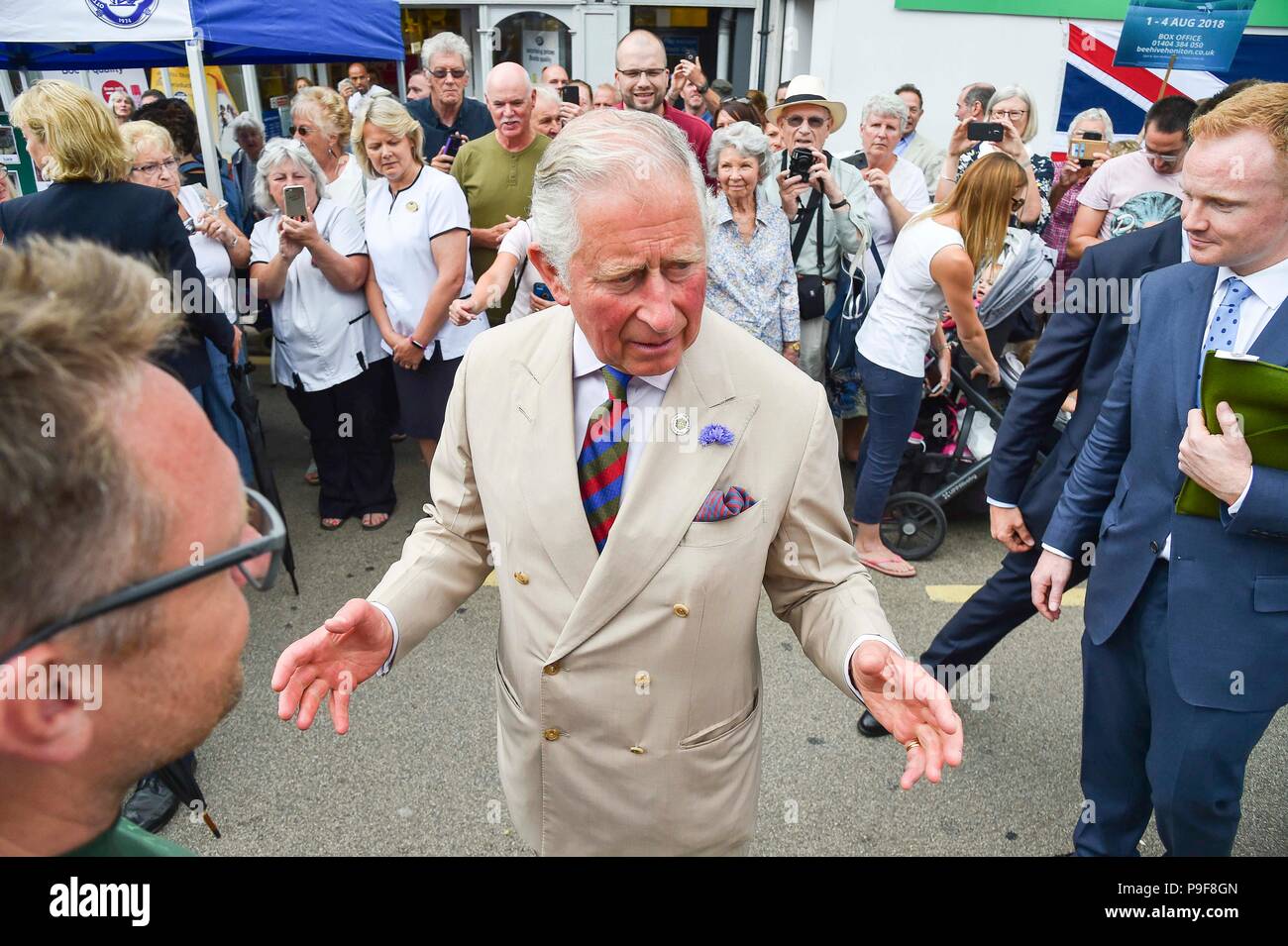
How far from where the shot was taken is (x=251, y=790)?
10.5ft

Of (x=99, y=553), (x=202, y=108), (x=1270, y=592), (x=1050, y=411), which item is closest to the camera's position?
(x=99, y=553)

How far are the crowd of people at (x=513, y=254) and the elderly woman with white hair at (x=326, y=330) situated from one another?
0.04ft

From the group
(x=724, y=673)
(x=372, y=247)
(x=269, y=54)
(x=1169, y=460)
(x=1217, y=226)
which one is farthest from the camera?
(x=269, y=54)

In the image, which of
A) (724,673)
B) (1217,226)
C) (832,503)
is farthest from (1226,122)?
(724,673)

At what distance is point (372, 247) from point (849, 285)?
8.63 feet

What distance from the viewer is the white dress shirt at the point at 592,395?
1.75m

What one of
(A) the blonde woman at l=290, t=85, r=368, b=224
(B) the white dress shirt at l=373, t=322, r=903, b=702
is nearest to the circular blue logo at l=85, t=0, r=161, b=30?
(A) the blonde woman at l=290, t=85, r=368, b=224

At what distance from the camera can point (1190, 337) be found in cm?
217

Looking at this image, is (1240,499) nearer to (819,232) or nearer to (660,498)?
(660,498)

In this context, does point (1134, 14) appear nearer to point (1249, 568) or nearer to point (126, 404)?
point (1249, 568)

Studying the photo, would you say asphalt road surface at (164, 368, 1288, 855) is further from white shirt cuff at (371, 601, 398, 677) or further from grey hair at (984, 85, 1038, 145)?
grey hair at (984, 85, 1038, 145)

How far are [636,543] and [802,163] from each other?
398 centimetres

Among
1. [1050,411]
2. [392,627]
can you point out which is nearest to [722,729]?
[392,627]

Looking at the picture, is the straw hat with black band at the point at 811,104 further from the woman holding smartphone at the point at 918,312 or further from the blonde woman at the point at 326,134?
the blonde woman at the point at 326,134
